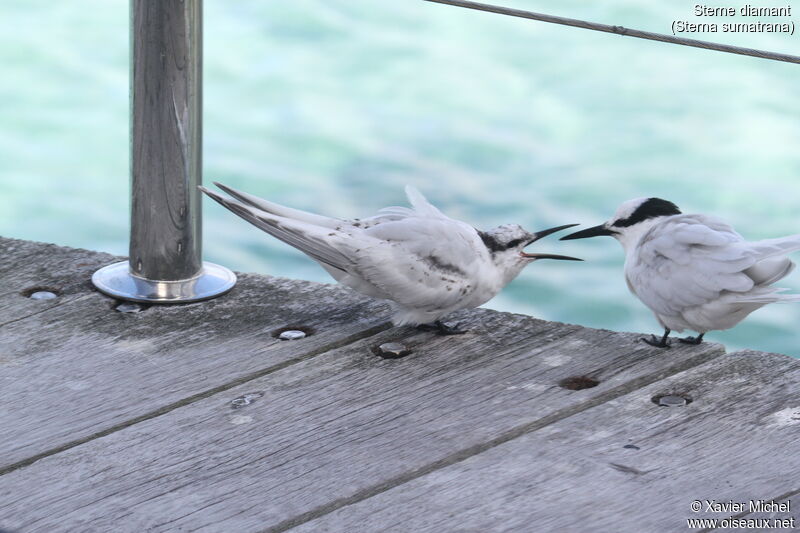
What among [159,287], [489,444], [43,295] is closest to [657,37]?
[489,444]

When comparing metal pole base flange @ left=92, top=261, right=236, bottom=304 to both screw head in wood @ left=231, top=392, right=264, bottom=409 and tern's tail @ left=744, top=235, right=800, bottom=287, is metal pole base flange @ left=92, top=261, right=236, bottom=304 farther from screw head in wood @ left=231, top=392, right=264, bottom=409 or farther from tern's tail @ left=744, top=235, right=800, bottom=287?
tern's tail @ left=744, top=235, right=800, bottom=287

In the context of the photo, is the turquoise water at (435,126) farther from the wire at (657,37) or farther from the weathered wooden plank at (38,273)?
the wire at (657,37)

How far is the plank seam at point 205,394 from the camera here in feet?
4.58

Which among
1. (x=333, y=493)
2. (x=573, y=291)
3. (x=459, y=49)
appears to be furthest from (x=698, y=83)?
(x=333, y=493)

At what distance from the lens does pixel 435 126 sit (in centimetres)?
507

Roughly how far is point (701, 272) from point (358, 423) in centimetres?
60

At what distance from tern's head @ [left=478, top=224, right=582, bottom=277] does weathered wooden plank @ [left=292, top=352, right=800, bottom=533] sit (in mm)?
361

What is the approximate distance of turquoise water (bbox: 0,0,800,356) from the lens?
4.62 meters

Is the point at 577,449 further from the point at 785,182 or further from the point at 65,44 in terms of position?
the point at 65,44

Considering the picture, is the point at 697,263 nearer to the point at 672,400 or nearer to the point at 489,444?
the point at 672,400

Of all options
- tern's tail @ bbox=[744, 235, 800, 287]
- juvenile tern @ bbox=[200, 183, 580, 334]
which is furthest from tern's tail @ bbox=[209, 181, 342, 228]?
tern's tail @ bbox=[744, 235, 800, 287]

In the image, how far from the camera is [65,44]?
18.3 ft

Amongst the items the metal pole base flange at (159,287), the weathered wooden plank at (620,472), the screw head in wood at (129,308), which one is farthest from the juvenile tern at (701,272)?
the screw head in wood at (129,308)

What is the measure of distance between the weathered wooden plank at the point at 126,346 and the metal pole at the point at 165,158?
53 mm
